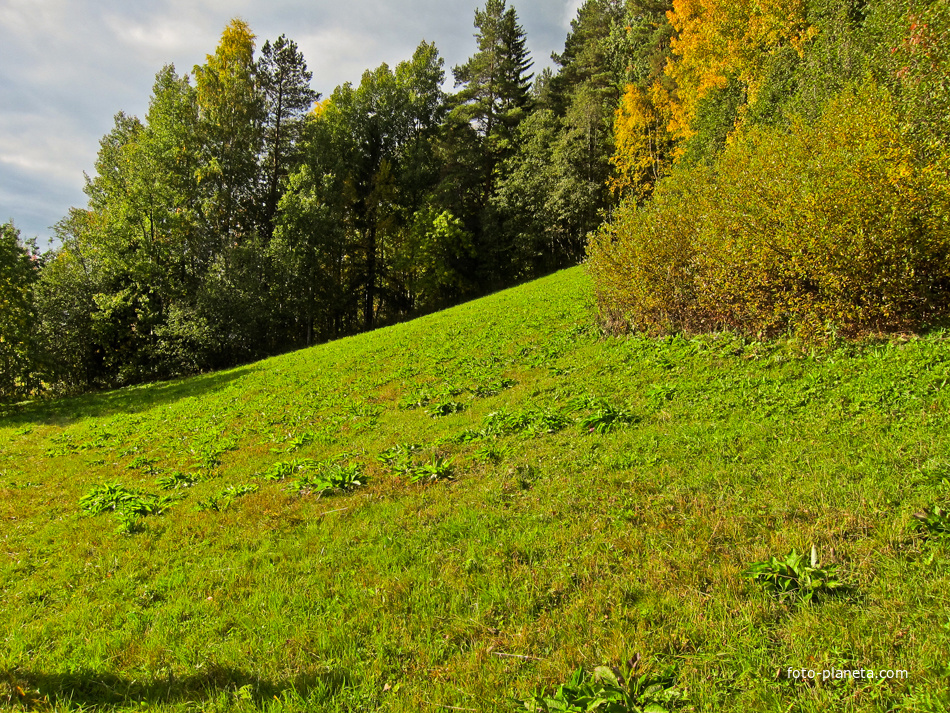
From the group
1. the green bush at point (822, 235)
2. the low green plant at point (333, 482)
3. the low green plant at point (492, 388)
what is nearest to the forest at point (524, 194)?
the green bush at point (822, 235)

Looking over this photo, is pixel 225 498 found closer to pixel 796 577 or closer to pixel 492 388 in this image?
pixel 492 388

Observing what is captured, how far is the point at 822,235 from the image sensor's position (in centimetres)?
859

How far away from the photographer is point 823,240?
8.56 metres

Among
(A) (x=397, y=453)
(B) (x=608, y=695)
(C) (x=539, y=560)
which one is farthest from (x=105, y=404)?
(B) (x=608, y=695)

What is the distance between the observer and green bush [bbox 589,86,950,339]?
8.22 meters

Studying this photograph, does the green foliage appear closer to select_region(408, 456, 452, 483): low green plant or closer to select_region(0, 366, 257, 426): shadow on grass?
select_region(0, 366, 257, 426): shadow on grass

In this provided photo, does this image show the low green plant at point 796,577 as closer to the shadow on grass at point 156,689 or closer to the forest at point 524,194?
the shadow on grass at point 156,689

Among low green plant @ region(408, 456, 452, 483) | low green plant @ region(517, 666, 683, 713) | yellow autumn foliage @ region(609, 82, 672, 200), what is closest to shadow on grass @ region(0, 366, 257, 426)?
low green plant @ region(408, 456, 452, 483)

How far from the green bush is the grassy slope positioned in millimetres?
1082

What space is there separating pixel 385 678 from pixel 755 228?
1031cm

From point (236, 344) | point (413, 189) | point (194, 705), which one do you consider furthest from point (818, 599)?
point (413, 189)

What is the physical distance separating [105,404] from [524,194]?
34.2m

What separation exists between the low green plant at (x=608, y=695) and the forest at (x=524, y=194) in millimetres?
8314

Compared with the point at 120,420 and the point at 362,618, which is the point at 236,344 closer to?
Result: the point at 120,420
